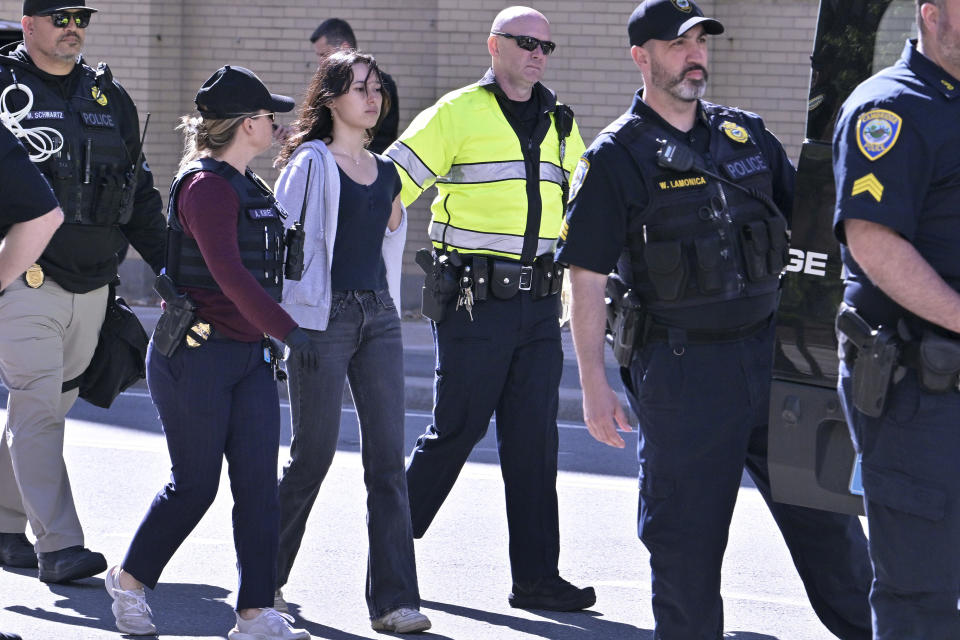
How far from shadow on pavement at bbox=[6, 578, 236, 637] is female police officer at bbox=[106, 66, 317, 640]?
32 cm

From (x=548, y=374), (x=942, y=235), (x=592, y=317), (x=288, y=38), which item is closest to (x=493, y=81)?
(x=548, y=374)

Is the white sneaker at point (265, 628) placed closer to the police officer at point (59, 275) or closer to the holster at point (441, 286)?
the police officer at point (59, 275)

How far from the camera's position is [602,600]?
588 centimetres

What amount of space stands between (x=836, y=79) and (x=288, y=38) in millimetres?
10156

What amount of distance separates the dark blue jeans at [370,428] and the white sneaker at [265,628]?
394 millimetres

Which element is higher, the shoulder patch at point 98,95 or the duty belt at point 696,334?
the shoulder patch at point 98,95

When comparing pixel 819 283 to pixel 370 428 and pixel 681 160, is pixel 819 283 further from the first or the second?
pixel 370 428

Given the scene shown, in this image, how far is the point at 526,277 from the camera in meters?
5.91

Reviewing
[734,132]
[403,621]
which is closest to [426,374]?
[403,621]

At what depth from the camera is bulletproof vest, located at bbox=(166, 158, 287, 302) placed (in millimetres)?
5078

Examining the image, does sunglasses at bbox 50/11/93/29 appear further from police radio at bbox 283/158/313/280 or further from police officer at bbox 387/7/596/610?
police radio at bbox 283/158/313/280

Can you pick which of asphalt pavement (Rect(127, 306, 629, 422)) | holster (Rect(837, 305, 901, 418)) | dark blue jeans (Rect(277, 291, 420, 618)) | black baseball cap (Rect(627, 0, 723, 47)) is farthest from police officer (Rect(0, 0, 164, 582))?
asphalt pavement (Rect(127, 306, 629, 422))

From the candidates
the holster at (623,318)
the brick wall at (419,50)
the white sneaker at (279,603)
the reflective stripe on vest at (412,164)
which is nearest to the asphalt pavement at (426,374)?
the brick wall at (419,50)

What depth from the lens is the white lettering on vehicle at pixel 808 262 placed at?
4426 millimetres
